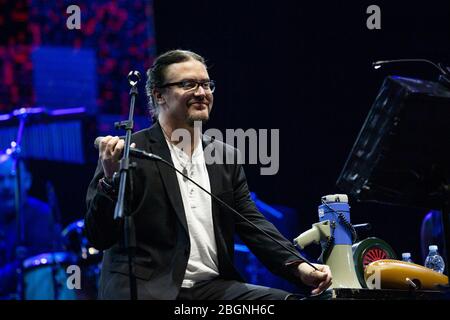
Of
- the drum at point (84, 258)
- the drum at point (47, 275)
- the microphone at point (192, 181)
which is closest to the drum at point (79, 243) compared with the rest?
the drum at point (84, 258)

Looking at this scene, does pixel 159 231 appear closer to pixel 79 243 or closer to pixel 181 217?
pixel 181 217

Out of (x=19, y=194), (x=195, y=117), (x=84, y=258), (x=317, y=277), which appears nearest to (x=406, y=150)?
(x=317, y=277)

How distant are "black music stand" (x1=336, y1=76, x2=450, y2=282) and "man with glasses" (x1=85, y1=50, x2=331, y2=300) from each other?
0.51 meters

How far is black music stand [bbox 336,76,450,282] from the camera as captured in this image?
95.2 inches

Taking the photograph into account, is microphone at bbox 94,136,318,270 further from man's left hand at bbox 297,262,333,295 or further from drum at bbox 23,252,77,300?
drum at bbox 23,252,77,300

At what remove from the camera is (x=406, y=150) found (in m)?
2.47

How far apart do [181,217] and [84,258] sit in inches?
112

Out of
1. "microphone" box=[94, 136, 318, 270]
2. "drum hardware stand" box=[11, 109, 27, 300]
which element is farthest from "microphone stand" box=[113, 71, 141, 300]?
"drum hardware stand" box=[11, 109, 27, 300]

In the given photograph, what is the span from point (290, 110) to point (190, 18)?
1.28m

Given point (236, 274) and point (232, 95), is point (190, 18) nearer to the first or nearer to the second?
point (232, 95)
